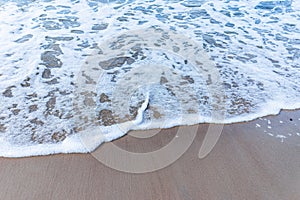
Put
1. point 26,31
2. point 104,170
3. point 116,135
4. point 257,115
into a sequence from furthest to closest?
point 26,31
point 257,115
point 116,135
point 104,170

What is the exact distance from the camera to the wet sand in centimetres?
121

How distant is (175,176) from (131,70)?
1109 millimetres

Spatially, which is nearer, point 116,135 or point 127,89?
point 116,135

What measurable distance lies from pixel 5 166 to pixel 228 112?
1.30 m

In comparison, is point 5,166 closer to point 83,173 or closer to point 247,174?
point 83,173

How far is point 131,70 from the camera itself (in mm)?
2184

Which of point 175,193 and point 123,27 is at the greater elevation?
point 175,193

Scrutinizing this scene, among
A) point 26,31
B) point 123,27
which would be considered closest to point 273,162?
point 123,27

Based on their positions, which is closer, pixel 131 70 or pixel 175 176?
pixel 175 176

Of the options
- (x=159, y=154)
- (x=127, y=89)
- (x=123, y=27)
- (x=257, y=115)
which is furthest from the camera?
(x=123, y=27)

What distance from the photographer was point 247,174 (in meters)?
1.32

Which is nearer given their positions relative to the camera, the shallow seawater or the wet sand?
the wet sand

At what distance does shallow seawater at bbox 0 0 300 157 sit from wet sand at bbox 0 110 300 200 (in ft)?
0.42

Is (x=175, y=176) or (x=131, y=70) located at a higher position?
(x=175, y=176)
